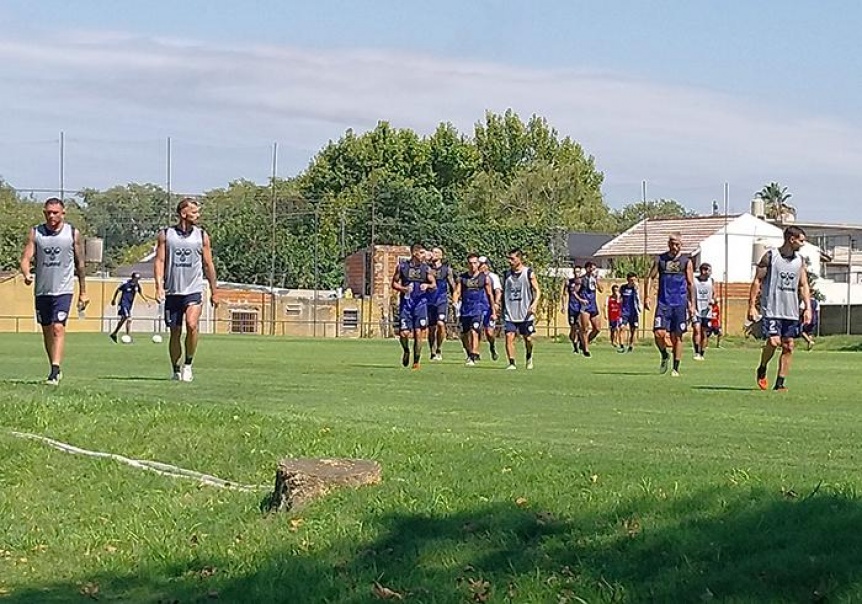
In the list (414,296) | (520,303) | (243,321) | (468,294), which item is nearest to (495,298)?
(468,294)

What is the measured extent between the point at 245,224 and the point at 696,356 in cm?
5397

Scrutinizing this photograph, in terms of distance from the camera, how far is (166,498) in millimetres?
11336

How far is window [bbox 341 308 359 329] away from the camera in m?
71.0

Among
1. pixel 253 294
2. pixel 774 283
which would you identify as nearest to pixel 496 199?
pixel 253 294

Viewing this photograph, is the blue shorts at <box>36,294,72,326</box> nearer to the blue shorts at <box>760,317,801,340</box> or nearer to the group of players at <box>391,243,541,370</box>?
the blue shorts at <box>760,317,801,340</box>

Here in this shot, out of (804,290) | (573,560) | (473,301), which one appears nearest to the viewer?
(573,560)

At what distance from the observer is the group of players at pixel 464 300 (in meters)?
26.4

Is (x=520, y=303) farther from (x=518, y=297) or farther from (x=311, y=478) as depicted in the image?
(x=311, y=478)

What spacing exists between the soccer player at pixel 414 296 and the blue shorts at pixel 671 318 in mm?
4045

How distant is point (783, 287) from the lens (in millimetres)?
19328

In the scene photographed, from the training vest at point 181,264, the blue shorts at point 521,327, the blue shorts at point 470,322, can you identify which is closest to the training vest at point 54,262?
the training vest at point 181,264

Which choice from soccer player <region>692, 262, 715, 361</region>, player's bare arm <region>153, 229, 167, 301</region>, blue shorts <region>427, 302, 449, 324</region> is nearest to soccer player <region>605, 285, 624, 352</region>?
soccer player <region>692, 262, 715, 361</region>

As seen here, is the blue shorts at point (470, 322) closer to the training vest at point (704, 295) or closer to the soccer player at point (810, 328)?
the soccer player at point (810, 328)

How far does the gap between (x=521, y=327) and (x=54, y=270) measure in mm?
11533
